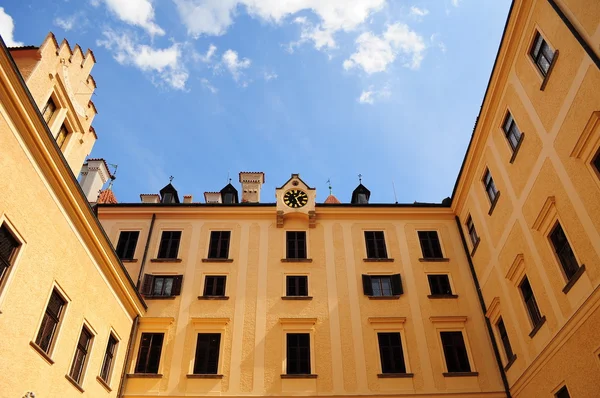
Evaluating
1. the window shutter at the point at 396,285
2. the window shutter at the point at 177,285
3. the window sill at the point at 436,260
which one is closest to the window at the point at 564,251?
the window sill at the point at 436,260

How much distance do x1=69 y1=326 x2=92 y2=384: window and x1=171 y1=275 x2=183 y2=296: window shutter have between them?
5.68m

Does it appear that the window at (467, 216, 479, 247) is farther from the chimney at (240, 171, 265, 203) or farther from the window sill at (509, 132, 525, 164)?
the chimney at (240, 171, 265, 203)

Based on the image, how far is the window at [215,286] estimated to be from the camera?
23.0 m

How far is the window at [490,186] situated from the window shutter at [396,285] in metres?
5.64

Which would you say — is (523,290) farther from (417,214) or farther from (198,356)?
(198,356)

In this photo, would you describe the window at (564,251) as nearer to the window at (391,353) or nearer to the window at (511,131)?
the window at (511,131)

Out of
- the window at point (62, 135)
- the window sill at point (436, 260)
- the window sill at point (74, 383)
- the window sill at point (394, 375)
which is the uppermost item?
the window at point (62, 135)

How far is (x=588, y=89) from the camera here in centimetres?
1350

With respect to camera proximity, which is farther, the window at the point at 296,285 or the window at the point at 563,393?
the window at the point at 296,285

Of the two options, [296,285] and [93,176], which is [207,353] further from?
[93,176]

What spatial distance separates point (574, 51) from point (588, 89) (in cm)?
130

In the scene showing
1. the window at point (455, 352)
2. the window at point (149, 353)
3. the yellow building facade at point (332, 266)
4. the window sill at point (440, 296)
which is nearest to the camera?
the yellow building facade at point (332, 266)

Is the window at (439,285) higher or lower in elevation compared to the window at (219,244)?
lower

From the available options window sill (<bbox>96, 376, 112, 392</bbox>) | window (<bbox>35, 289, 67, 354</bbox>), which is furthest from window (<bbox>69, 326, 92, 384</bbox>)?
window (<bbox>35, 289, 67, 354</bbox>)
